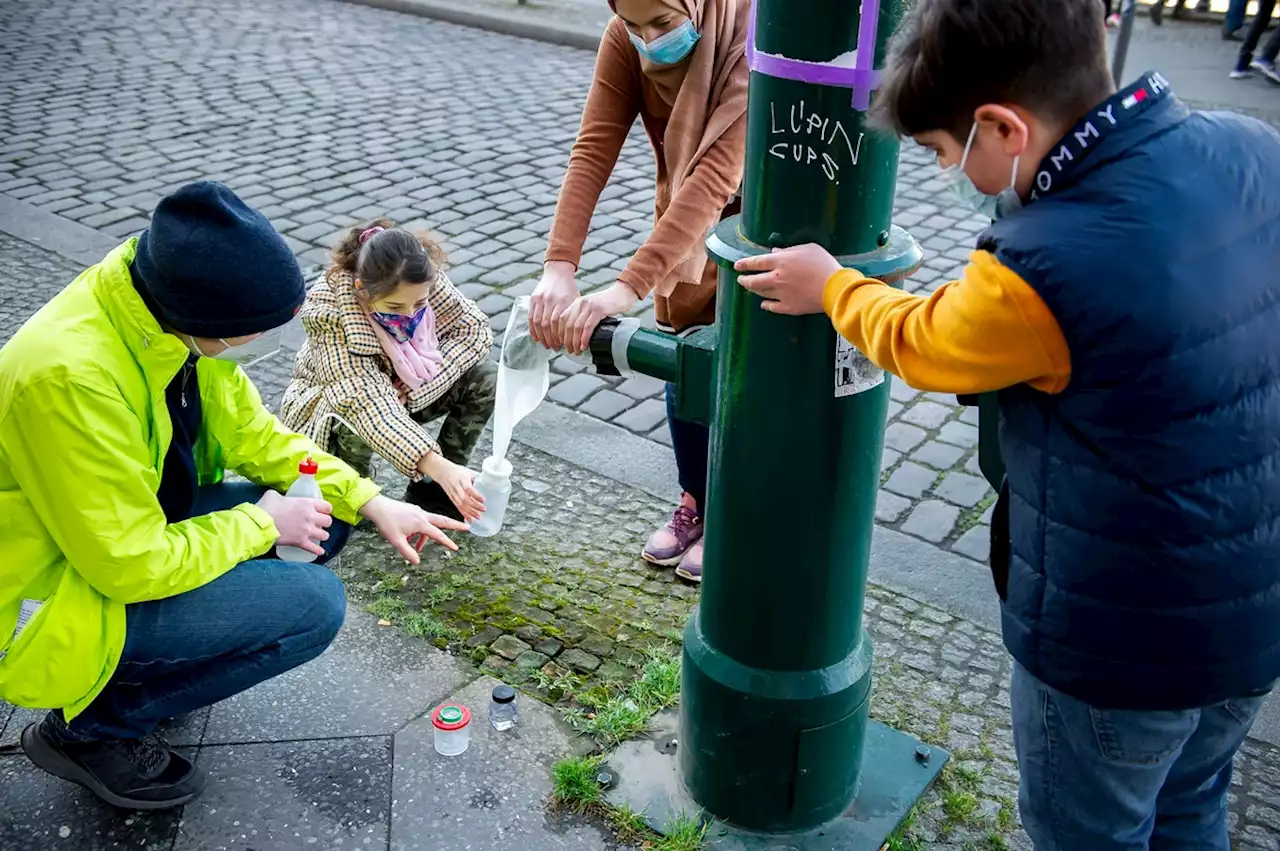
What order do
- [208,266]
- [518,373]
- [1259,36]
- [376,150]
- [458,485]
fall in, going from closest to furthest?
[208,266] < [518,373] < [458,485] < [376,150] < [1259,36]

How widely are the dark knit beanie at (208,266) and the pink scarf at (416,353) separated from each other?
1137 millimetres

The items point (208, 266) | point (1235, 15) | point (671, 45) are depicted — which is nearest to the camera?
point (208, 266)

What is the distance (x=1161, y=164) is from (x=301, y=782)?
210 cm

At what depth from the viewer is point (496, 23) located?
10734 mm

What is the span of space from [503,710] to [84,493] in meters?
1.08

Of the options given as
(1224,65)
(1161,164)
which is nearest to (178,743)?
(1161,164)

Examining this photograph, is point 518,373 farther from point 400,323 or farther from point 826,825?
point 826,825

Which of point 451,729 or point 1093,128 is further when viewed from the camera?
point 451,729

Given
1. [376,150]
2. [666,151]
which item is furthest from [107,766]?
[376,150]

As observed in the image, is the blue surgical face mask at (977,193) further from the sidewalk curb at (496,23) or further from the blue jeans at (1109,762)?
the sidewalk curb at (496,23)

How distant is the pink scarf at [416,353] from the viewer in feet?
11.6

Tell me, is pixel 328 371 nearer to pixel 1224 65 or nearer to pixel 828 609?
pixel 828 609

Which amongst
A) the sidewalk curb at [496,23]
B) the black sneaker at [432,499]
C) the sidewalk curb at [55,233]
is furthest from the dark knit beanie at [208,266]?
the sidewalk curb at [496,23]

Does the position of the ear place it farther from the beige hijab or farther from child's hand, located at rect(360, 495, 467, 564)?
child's hand, located at rect(360, 495, 467, 564)
